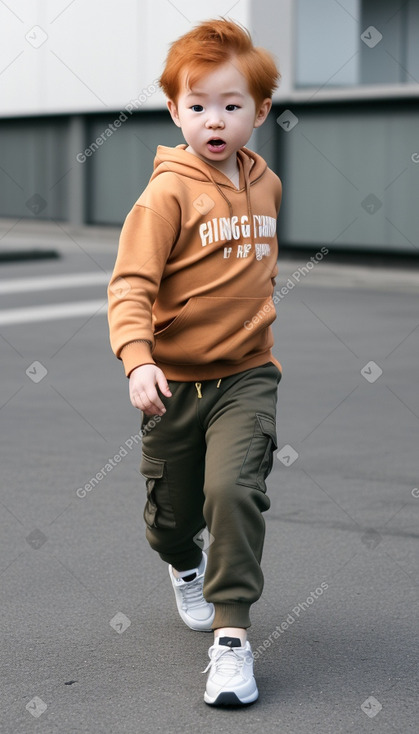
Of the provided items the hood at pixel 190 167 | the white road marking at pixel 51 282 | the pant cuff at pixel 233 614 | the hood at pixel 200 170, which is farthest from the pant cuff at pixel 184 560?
A: the white road marking at pixel 51 282

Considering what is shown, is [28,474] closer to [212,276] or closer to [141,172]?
[212,276]

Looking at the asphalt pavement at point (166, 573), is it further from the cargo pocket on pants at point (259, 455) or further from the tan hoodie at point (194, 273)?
the tan hoodie at point (194, 273)

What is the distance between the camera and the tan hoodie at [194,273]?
319 centimetres

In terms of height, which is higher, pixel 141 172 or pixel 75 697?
pixel 75 697

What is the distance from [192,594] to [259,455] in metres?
0.70

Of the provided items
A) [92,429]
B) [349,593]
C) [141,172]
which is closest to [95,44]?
[141,172]

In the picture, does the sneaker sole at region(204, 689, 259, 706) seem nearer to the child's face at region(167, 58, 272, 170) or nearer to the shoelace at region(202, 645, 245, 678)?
the shoelace at region(202, 645, 245, 678)

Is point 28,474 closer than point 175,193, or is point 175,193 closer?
point 175,193

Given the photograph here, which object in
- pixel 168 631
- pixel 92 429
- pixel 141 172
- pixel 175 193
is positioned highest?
pixel 175 193

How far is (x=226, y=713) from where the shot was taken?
312 centimetres

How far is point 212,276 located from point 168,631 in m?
1.16

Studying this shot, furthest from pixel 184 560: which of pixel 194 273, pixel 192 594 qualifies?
pixel 194 273

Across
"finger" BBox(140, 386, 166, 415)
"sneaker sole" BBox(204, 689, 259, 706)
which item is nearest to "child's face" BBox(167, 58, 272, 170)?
"finger" BBox(140, 386, 166, 415)

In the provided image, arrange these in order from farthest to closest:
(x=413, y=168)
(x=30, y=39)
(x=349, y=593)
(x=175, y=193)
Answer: (x=30, y=39) < (x=413, y=168) < (x=349, y=593) < (x=175, y=193)
